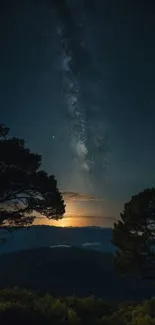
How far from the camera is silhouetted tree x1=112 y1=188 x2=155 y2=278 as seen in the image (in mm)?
27828

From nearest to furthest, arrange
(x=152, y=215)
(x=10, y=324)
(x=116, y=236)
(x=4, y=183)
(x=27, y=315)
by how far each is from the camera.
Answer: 1. (x=10, y=324)
2. (x=27, y=315)
3. (x=4, y=183)
4. (x=152, y=215)
5. (x=116, y=236)

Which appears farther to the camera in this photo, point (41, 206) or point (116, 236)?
point (116, 236)

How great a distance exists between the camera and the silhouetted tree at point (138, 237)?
27.8 meters

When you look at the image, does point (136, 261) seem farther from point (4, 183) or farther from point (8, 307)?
point (8, 307)

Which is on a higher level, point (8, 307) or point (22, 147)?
point (22, 147)

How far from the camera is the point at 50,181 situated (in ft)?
82.5

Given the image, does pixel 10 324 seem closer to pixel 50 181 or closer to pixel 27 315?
pixel 27 315

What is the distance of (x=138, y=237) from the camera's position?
28562 millimetres

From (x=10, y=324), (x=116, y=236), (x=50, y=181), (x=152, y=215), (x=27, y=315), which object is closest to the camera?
(x=10, y=324)

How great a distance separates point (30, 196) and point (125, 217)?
7.92m

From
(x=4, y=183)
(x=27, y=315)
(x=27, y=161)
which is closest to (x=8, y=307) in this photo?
(x=27, y=315)

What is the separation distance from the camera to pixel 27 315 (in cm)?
1599

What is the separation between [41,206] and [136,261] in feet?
27.4

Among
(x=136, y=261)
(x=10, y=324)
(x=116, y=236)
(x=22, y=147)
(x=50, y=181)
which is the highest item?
(x=22, y=147)
